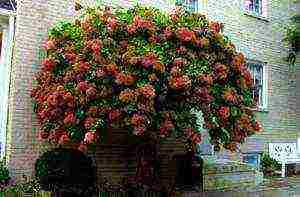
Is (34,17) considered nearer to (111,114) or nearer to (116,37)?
(116,37)

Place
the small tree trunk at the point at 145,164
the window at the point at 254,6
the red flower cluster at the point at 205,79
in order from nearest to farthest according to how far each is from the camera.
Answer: the red flower cluster at the point at 205,79
the small tree trunk at the point at 145,164
the window at the point at 254,6

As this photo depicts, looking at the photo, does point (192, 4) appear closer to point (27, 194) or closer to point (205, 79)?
point (205, 79)

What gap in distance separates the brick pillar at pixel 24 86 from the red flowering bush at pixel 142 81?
0.43 m

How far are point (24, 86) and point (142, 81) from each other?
310cm

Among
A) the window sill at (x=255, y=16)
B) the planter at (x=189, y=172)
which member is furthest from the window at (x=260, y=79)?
the planter at (x=189, y=172)

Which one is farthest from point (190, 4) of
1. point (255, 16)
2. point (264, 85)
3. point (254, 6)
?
point (264, 85)

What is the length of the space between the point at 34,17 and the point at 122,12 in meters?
2.15

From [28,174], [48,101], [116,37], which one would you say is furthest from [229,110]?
[28,174]

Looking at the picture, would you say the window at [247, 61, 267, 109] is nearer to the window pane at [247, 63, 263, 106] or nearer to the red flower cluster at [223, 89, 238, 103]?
the window pane at [247, 63, 263, 106]

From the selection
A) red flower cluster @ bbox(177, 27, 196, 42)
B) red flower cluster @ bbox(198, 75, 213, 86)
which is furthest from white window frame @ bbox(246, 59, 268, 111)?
red flower cluster @ bbox(198, 75, 213, 86)

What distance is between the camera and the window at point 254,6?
60.3ft

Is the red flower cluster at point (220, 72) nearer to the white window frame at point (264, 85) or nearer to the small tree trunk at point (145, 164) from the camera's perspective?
the small tree trunk at point (145, 164)

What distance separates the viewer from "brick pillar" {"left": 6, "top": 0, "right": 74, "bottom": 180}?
37.9ft

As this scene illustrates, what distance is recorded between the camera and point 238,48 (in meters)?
17.5
